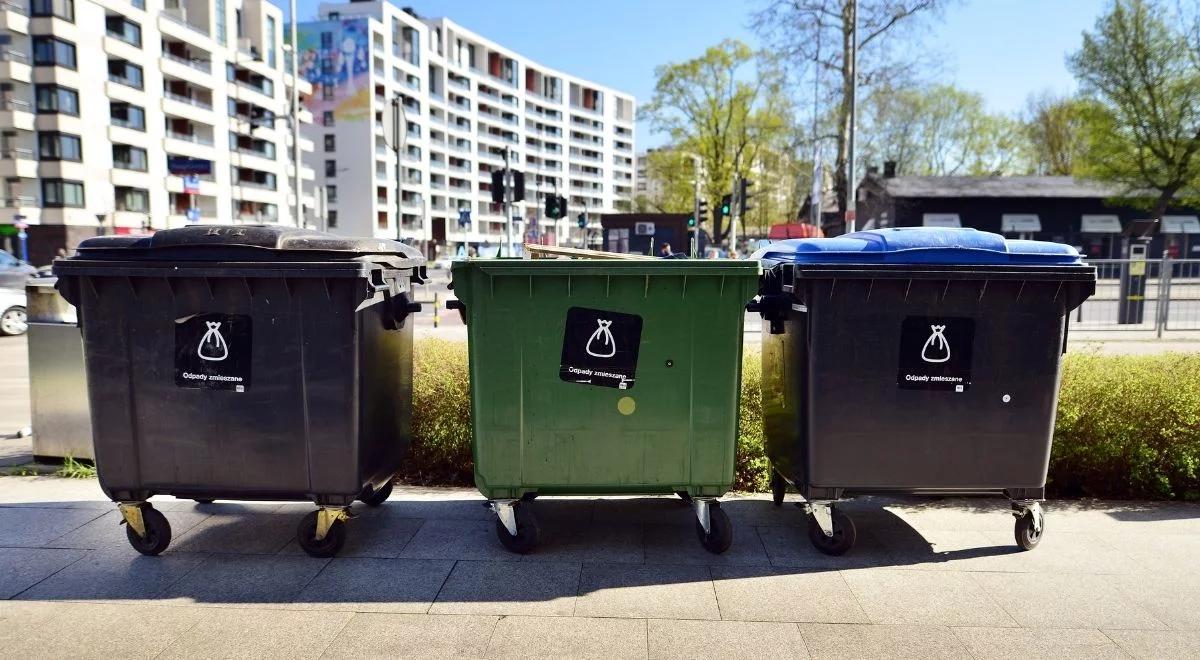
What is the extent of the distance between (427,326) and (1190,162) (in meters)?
27.1

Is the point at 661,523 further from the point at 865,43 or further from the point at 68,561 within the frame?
the point at 865,43

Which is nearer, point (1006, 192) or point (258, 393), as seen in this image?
point (258, 393)

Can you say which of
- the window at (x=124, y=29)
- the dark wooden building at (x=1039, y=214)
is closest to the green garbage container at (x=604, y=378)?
the dark wooden building at (x=1039, y=214)

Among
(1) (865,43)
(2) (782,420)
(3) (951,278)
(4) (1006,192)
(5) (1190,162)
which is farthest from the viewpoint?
(4) (1006,192)

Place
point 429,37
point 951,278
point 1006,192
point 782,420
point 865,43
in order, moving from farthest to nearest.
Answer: point 429,37
point 1006,192
point 865,43
point 782,420
point 951,278

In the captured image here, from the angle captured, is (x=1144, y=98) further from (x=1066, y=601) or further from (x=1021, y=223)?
(x=1066, y=601)

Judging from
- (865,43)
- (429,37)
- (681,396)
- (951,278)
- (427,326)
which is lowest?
(427,326)

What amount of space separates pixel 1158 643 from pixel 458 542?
308cm

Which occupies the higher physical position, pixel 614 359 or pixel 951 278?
pixel 951 278

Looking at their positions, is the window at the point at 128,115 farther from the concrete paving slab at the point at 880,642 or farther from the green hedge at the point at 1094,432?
the concrete paving slab at the point at 880,642

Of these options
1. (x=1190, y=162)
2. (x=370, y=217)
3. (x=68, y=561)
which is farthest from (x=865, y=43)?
(x=370, y=217)

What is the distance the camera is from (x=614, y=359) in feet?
12.3

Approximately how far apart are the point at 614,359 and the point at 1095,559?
2.57 metres

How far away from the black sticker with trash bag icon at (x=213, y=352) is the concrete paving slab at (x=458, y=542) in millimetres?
1167
